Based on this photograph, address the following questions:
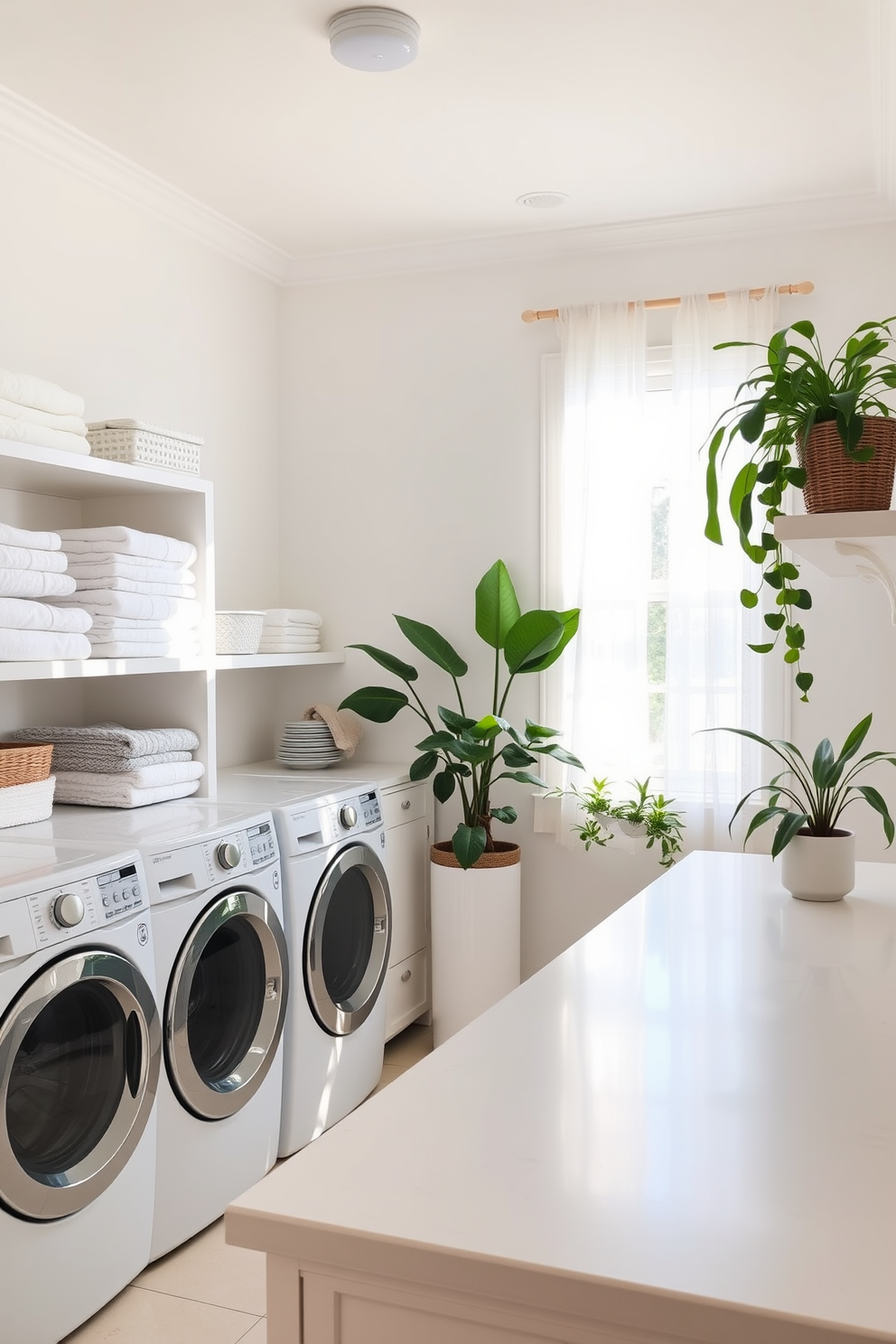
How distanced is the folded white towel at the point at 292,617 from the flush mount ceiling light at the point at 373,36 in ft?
5.61

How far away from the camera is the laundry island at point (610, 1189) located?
2.96ft

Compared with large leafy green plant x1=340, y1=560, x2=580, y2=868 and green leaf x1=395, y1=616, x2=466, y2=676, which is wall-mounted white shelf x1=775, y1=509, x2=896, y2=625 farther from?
green leaf x1=395, y1=616, x2=466, y2=676

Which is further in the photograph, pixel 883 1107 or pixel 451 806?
pixel 451 806

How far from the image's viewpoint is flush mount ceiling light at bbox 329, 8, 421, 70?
7.89ft

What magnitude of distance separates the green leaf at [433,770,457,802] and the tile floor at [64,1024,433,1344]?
1.41 meters

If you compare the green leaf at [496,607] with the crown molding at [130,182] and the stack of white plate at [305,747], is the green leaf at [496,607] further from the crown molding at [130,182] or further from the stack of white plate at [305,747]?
the crown molding at [130,182]

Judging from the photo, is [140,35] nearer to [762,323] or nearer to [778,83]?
[778,83]

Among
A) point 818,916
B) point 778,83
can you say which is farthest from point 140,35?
point 818,916

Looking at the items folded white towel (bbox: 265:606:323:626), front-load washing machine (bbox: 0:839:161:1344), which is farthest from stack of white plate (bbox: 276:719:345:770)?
front-load washing machine (bbox: 0:839:161:1344)

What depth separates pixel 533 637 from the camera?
3.63m

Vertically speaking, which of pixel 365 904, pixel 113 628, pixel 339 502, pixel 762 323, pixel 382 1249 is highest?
pixel 762 323

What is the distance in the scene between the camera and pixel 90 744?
2943 millimetres

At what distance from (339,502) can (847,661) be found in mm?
1823

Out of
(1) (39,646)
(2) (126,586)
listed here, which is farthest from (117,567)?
(1) (39,646)
